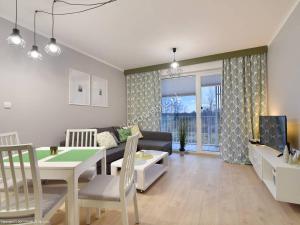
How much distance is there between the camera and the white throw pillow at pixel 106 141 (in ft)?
11.2

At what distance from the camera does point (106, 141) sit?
346 centimetres

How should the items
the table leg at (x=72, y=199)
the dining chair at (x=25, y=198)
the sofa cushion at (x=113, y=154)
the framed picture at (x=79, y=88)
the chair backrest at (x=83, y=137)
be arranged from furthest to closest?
the framed picture at (x=79, y=88)
the sofa cushion at (x=113, y=154)
the chair backrest at (x=83, y=137)
the table leg at (x=72, y=199)
the dining chair at (x=25, y=198)

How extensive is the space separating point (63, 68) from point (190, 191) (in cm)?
305

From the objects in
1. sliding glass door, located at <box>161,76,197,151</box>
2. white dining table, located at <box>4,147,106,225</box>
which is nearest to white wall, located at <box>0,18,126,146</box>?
white dining table, located at <box>4,147,106,225</box>

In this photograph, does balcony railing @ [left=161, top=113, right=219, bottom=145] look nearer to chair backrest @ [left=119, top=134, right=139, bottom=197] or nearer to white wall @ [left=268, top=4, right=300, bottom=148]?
white wall @ [left=268, top=4, right=300, bottom=148]

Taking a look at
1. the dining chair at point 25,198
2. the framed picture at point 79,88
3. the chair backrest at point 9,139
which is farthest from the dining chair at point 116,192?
the framed picture at point 79,88

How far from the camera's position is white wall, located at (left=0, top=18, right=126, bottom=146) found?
252cm

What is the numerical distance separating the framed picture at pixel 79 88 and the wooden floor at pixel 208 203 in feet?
7.25

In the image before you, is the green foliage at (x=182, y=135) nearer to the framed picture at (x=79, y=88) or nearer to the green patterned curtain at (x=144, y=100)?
the green patterned curtain at (x=144, y=100)

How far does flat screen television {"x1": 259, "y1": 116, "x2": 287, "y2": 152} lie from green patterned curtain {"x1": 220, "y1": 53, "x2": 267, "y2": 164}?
55 centimetres

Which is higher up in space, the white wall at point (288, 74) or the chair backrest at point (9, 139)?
the white wall at point (288, 74)

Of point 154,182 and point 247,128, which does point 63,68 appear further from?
point 247,128

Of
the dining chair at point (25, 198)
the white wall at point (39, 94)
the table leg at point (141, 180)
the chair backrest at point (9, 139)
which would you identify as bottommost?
the table leg at point (141, 180)

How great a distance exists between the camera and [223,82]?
4043 millimetres
